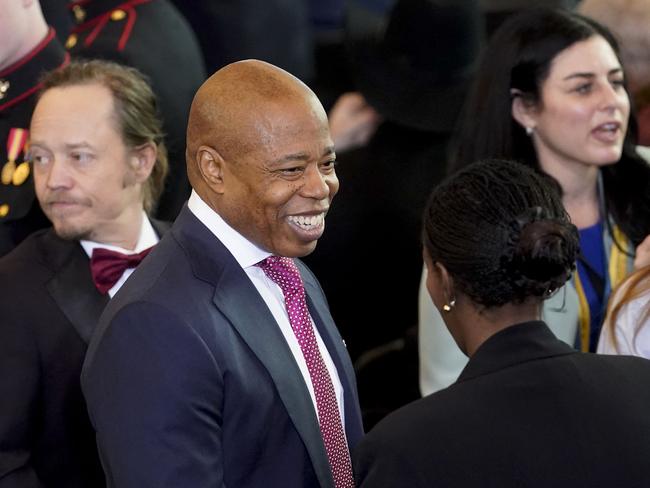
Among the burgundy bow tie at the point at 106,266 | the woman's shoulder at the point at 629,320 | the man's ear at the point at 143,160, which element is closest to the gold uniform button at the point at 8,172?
the man's ear at the point at 143,160

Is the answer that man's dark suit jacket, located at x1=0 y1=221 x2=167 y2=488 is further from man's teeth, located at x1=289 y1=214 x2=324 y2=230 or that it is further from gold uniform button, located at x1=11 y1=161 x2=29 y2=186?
man's teeth, located at x1=289 y1=214 x2=324 y2=230

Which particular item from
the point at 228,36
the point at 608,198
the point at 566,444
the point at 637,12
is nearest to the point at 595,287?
the point at 608,198

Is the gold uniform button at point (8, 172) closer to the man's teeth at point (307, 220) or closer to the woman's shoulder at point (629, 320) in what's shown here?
the man's teeth at point (307, 220)

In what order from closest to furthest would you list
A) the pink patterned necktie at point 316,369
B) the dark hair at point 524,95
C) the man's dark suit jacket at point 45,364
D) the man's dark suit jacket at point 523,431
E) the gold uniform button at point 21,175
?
1. the man's dark suit jacket at point 523,431
2. the pink patterned necktie at point 316,369
3. the man's dark suit jacket at point 45,364
4. the gold uniform button at point 21,175
5. the dark hair at point 524,95

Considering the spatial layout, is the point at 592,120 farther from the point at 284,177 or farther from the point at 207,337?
the point at 207,337

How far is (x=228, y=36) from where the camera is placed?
165 inches

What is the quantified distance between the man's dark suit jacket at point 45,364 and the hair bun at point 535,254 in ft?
3.31

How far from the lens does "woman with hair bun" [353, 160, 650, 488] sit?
1.93 metres

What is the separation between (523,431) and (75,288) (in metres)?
1.16

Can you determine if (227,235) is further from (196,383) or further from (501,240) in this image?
(501,240)

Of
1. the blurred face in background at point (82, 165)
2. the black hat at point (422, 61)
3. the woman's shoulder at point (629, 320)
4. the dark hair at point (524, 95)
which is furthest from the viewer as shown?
the black hat at point (422, 61)

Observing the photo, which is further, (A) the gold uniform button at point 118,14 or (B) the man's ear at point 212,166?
(A) the gold uniform button at point 118,14

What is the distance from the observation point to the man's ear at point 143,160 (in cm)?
296

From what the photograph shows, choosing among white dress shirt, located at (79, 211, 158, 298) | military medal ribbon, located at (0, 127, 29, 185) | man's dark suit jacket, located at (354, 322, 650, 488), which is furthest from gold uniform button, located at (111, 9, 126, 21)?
man's dark suit jacket, located at (354, 322, 650, 488)
